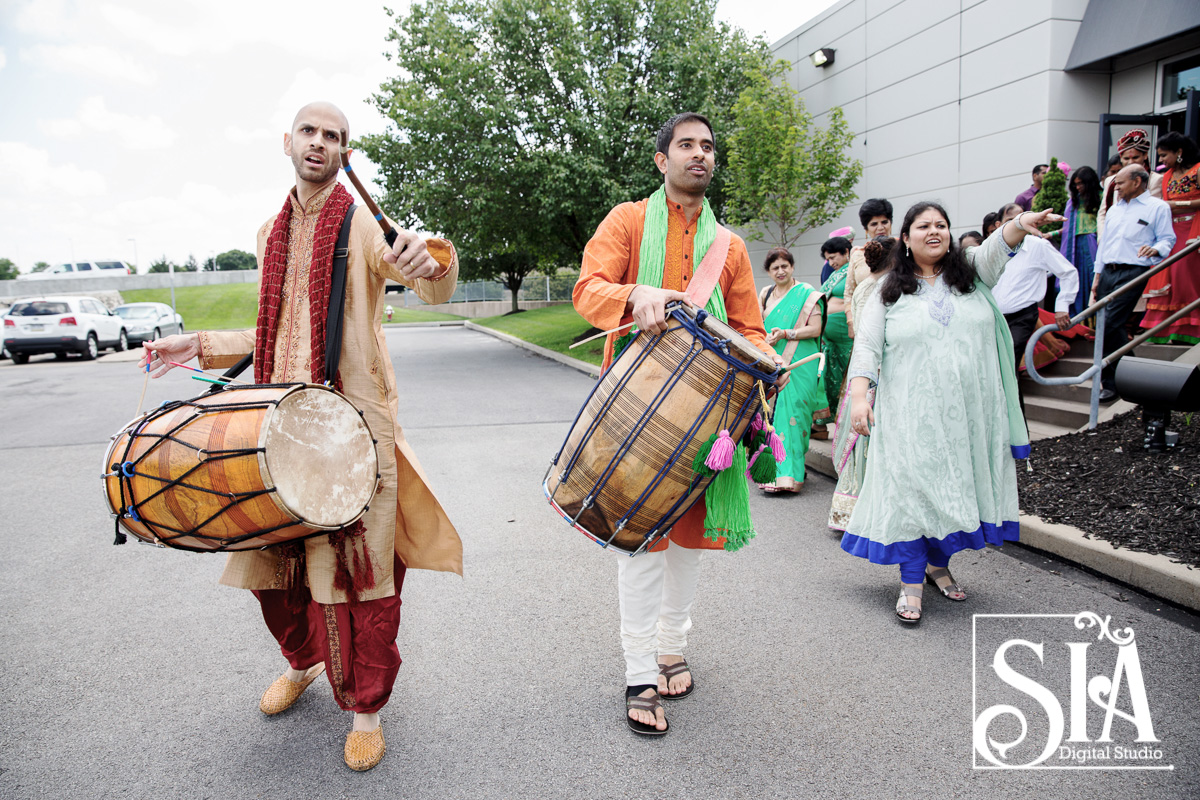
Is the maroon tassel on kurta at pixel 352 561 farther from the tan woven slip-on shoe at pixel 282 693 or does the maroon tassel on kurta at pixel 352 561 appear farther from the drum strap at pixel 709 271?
the drum strap at pixel 709 271

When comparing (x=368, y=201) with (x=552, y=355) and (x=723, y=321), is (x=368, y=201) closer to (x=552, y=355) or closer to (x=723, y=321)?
(x=723, y=321)

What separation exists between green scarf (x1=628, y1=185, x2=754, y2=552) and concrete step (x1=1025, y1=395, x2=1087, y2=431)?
515 cm

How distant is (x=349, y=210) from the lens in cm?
259

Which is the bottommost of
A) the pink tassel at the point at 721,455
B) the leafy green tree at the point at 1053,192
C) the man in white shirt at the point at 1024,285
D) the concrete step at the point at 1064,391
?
the concrete step at the point at 1064,391

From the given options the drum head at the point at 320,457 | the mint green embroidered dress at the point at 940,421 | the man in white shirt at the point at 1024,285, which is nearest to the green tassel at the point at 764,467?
the mint green embroidered dress at the point at 940,421

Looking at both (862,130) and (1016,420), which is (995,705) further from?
(862,130)

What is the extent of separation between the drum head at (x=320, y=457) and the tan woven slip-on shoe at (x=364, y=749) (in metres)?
0.81

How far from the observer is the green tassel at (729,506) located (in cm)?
256

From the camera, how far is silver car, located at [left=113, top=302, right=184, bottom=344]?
22.9m

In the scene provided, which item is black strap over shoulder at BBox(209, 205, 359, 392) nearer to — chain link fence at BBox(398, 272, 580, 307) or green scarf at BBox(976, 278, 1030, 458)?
green scarf at BBox(976, 278, 1030, 458)

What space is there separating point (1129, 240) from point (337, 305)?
6863mm

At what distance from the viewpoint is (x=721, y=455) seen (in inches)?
89.1

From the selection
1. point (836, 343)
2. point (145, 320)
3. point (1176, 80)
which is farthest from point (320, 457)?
point (145, 320)

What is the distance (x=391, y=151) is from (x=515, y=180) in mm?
2918
